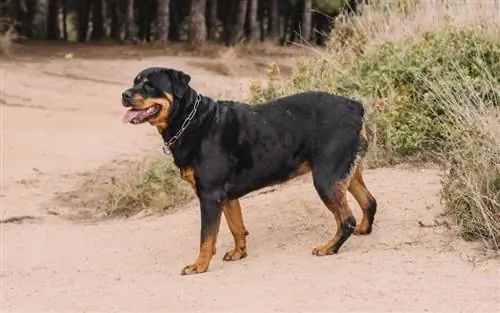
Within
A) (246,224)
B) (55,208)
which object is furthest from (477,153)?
(55,208)

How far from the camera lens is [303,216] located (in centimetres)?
905

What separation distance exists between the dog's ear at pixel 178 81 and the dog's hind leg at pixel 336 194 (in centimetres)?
121

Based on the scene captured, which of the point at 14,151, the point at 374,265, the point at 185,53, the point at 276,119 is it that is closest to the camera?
the point at 374,265

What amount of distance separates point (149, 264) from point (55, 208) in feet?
12.0

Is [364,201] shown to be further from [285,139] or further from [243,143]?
[243,143]

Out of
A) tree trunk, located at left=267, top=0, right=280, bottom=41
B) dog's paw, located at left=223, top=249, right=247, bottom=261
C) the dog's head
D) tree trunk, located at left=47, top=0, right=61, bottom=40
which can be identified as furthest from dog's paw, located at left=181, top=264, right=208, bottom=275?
tree trunk, located at left=47, top=0, right=61, bottom=40

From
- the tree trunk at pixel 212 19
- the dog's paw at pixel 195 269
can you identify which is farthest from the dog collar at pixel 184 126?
the tree trunk at pixel 212 19

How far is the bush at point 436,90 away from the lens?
8.07 meters

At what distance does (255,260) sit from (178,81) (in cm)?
153

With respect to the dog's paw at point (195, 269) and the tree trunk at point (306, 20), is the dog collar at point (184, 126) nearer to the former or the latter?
the dog's paw at point (195, 269)

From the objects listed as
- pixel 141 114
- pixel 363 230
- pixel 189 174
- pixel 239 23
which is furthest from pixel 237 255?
pixel 239 23

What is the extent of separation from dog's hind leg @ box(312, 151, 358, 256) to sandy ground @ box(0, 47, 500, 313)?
0.12 meters

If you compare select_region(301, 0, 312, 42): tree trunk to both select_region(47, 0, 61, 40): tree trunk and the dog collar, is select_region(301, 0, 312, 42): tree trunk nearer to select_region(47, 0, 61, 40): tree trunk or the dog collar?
select_region(47, 0, 61, 40): tree trunk

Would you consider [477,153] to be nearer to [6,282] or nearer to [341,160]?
[341,160]
